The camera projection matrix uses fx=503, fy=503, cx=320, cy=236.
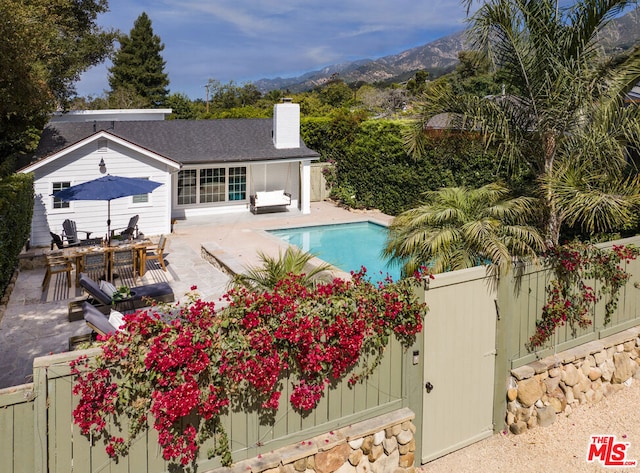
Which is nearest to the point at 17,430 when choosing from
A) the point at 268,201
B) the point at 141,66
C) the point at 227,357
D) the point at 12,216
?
the point at 227,357

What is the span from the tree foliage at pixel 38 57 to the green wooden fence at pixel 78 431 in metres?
12.1

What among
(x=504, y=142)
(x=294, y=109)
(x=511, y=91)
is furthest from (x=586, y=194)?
(x=294, y=109)

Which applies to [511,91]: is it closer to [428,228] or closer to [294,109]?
[428,228]

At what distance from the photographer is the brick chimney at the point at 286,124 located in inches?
942

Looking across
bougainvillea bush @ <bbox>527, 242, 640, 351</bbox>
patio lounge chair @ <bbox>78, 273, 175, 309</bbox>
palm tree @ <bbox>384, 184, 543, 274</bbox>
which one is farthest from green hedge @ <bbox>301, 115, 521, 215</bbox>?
patio lounge chair @ <bbox>78, 273, 175, 309</bbox>

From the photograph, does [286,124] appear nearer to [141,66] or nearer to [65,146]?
[65,146]

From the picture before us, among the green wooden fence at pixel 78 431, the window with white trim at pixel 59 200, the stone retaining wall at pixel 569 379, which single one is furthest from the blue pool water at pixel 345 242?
the green wooden fence at pixel 78 431

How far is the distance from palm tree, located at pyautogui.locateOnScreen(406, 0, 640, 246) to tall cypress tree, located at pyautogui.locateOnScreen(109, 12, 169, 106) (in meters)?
57.5

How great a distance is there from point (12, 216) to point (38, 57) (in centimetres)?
1118

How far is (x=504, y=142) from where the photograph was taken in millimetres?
8078

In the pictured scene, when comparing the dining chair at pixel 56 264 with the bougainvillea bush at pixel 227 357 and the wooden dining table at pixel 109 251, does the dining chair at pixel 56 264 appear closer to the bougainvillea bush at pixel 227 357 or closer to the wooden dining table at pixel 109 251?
the wooden dining table at pixel 109 251

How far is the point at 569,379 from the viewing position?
25.2 ft

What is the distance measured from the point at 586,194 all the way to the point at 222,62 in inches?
5422

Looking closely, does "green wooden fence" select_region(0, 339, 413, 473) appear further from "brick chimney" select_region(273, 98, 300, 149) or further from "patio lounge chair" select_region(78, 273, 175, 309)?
"brick chimney" select_region(273, 98, 300, 149)
